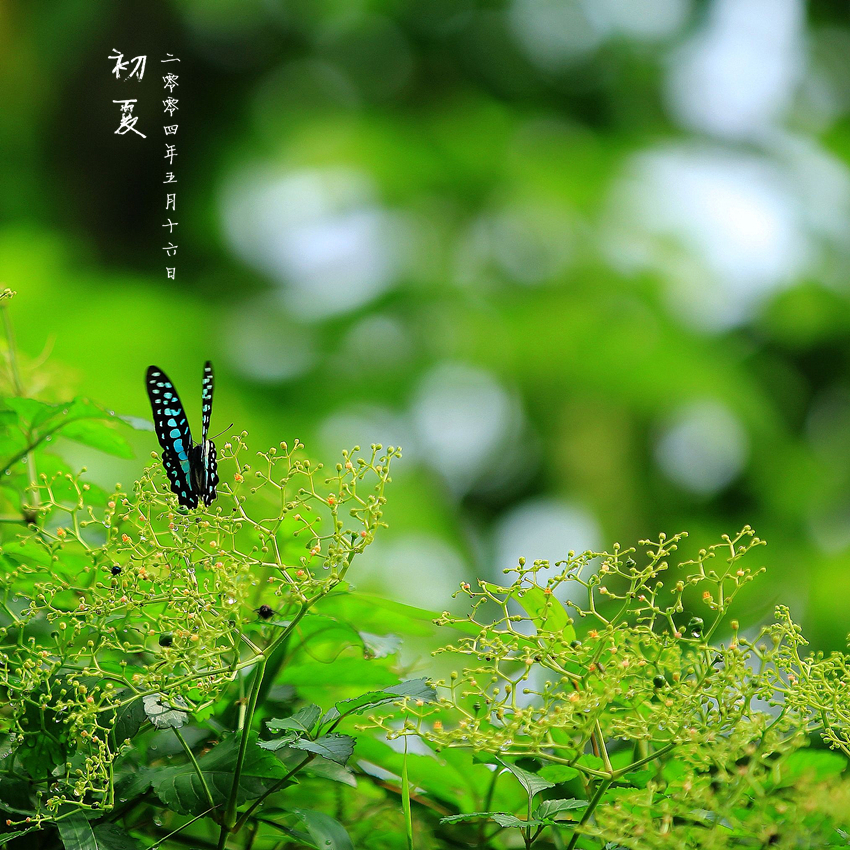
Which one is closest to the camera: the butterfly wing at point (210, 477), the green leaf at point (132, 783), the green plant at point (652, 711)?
the green plant at point (652, 711)

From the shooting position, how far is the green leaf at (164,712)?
617mm

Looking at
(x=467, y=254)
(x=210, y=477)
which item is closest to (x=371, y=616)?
(x=210, y=477)

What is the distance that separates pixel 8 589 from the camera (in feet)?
2.35

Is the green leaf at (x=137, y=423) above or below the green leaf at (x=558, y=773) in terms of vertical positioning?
above

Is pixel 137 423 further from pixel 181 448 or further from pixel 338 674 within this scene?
pixel 338 674

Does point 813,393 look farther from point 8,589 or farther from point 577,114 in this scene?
point 8,589

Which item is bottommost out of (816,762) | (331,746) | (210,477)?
(816,762)

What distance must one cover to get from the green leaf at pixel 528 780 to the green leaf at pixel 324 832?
12 centimetres

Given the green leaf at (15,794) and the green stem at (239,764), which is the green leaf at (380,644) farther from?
the green leaf at (15,794)

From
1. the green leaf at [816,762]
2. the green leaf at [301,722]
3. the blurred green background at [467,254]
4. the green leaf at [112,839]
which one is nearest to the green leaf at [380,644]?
the green leaf at [301,722]

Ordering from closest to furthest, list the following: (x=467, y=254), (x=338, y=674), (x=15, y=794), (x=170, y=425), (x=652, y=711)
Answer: (x=652, y=711), (x=15, y=794), (x=338, y=674), (x=170, y=425), (x=467, y=254)

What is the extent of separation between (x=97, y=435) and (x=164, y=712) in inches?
14.2

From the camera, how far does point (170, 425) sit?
89 cm

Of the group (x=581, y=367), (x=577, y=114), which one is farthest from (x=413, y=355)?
(x=577, y=114)
